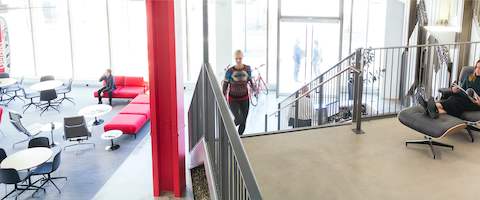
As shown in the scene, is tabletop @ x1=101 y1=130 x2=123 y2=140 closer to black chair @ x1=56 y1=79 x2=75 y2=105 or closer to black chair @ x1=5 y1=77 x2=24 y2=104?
black chair @ x1=56 y1=79 x2=75 y2=105

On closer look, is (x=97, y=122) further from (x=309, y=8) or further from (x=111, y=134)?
(x=309, y=8)

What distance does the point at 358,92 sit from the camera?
557 cm

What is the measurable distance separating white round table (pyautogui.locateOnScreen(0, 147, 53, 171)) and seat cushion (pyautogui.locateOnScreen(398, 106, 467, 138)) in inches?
220

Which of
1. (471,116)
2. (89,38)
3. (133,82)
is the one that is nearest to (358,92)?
(471,116)

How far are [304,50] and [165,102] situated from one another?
8194mm

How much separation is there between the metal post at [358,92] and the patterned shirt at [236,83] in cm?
168

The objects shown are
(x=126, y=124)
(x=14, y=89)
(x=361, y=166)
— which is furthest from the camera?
(x=14, y=89)

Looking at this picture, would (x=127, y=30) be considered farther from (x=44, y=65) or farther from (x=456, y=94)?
(x=456, y=94)

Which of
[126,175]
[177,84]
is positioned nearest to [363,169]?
[177,84]

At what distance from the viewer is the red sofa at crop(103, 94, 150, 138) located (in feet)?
35.0

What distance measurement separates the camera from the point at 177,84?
23.2ft

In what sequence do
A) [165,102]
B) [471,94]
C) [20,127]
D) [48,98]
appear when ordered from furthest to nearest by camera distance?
[48,98] → [20,127] → [165,102] → [471,94]

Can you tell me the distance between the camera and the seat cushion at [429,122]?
487cm

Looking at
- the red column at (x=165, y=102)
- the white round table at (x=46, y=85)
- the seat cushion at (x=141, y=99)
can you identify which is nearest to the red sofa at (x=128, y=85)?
the seat cushion at (x=141, y=99)
